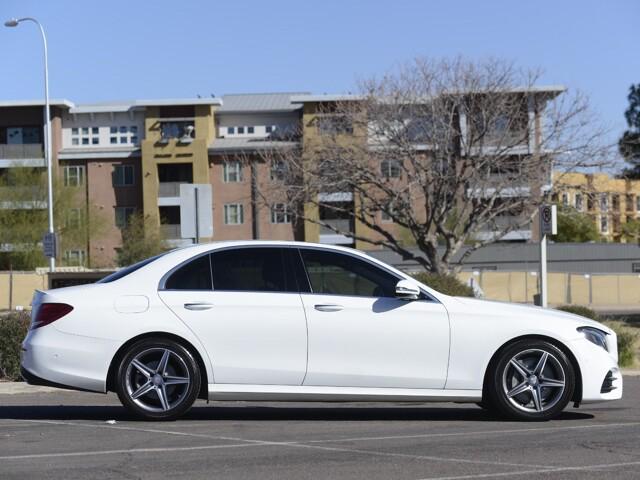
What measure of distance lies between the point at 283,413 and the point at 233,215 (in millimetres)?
56119

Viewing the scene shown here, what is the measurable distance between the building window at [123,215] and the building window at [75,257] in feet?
11.5

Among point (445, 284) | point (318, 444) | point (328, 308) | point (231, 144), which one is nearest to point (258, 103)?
point (231, 144)

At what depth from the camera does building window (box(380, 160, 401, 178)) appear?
32.7m

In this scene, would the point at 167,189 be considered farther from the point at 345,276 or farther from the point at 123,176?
the point at 345,276

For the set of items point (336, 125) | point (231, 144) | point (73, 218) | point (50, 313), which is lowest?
point (50, 313)

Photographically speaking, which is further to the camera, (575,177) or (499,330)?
(575,177)

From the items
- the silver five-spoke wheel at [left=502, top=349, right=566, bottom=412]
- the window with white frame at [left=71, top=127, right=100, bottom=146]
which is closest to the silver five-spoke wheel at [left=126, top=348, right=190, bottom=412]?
the silver five-spoke wheel at [left=502, top=349, right=566, bottom=412]

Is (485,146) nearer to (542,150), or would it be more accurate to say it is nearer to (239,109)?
Result: (542,150)

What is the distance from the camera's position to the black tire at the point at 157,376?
8.84 meters

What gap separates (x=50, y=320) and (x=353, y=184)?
23.4 m

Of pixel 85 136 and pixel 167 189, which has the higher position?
pixel 85 136

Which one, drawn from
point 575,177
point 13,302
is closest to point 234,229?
point 13,302

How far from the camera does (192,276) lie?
9.12 metres

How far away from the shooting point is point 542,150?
104 ft
